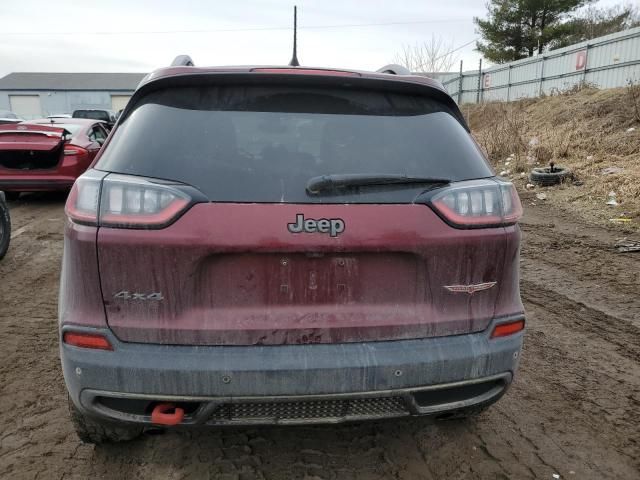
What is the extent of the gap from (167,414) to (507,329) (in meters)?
1.35

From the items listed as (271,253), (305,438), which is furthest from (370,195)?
(305,438)

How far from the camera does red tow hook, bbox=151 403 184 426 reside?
5.81ft

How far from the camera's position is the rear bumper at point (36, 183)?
7.88 metres

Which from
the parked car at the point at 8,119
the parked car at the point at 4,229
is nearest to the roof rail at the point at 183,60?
the parked car at the point at 4,229

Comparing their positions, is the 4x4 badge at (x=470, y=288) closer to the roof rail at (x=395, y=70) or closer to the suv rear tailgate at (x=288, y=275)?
the suv rear tailgate at (x=288, y=275)

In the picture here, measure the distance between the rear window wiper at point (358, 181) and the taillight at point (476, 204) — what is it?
0.25 feet

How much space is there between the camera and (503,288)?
6.47 feet

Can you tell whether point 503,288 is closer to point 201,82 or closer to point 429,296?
point 429,296

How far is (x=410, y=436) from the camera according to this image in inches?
97.7

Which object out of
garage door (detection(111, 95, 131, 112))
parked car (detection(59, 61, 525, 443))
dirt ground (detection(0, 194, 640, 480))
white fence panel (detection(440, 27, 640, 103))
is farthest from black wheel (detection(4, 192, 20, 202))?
garage door (detection(111, 95, 131, 112))

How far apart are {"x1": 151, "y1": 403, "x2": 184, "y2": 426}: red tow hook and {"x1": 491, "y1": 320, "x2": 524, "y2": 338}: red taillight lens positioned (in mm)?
1227

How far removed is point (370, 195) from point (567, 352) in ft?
7.91

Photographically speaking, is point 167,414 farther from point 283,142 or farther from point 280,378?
point 283,142

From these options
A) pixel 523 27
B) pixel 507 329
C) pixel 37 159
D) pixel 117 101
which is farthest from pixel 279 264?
pixel 117 101
